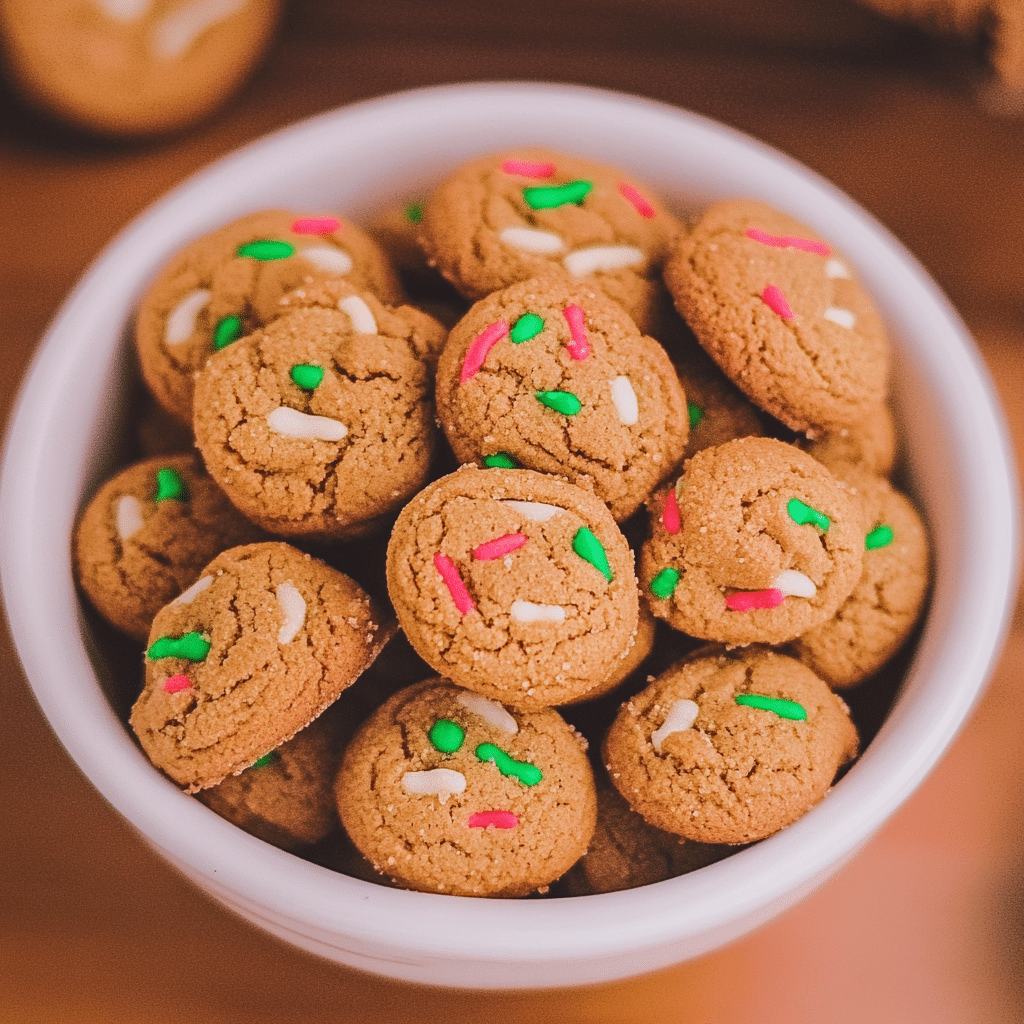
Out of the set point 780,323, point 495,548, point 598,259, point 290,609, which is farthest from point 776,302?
point 290,609

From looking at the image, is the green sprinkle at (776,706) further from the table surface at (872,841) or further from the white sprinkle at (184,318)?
the white sprinkle at (184,318)

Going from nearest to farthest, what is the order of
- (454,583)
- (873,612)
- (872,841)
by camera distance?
1. (454,583)
2. (873,612)
3. (872,841)

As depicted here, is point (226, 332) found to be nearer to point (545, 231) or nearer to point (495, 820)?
point (545, 231)

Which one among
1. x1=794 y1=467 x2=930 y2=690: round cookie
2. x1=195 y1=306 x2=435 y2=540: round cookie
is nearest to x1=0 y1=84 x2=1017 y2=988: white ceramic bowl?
x1=794 y1=467 x2=930 y2=690: round cookie

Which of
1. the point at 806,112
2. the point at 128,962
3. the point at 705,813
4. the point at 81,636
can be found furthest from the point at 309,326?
the point at 806,112

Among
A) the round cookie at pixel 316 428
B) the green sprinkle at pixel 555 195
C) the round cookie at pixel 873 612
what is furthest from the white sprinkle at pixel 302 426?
the round cookie at pixel 873 612

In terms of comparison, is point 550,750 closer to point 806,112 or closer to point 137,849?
point 137,849
